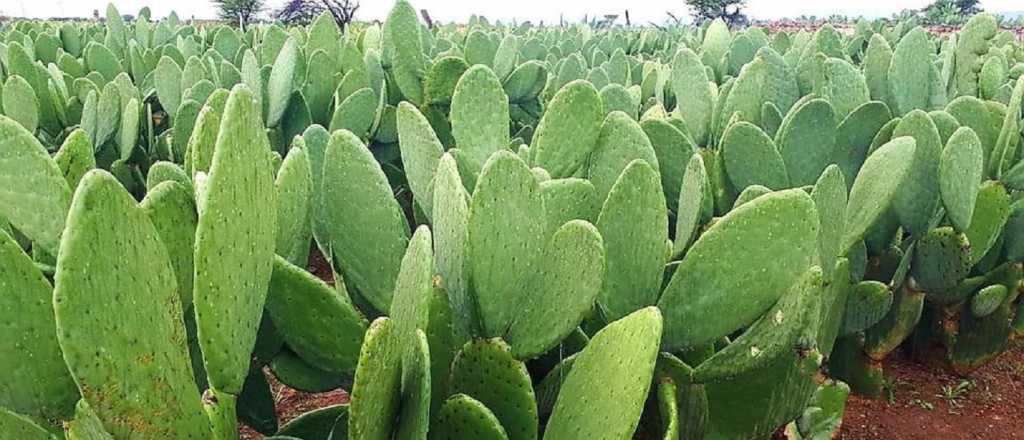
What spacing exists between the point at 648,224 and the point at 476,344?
242 millimetres

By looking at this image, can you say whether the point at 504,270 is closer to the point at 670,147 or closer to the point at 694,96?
the point at 670,147

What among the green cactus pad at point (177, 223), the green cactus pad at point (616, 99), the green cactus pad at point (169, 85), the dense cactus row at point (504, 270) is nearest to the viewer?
the dense cactus row at point (504, 270)

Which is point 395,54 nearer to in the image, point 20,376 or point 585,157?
point 585,157

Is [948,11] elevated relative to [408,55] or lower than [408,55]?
lower

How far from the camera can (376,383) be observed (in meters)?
0.71

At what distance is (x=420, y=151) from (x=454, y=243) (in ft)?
1.14

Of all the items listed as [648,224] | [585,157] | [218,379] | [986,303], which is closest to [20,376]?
[218,379]

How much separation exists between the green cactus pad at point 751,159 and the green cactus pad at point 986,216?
485mm

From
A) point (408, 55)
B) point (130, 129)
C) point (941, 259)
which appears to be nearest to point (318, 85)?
point (408, 55)

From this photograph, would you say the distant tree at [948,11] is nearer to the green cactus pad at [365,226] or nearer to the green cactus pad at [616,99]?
the green cactus pad at [616,99]

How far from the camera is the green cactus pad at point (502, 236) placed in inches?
34.9

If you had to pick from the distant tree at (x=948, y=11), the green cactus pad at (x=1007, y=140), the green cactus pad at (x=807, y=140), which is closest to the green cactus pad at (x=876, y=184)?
the green cactus pad at (x=807, y=140)

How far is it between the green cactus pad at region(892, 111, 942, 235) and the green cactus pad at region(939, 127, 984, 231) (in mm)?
60

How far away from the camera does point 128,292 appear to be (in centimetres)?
60
